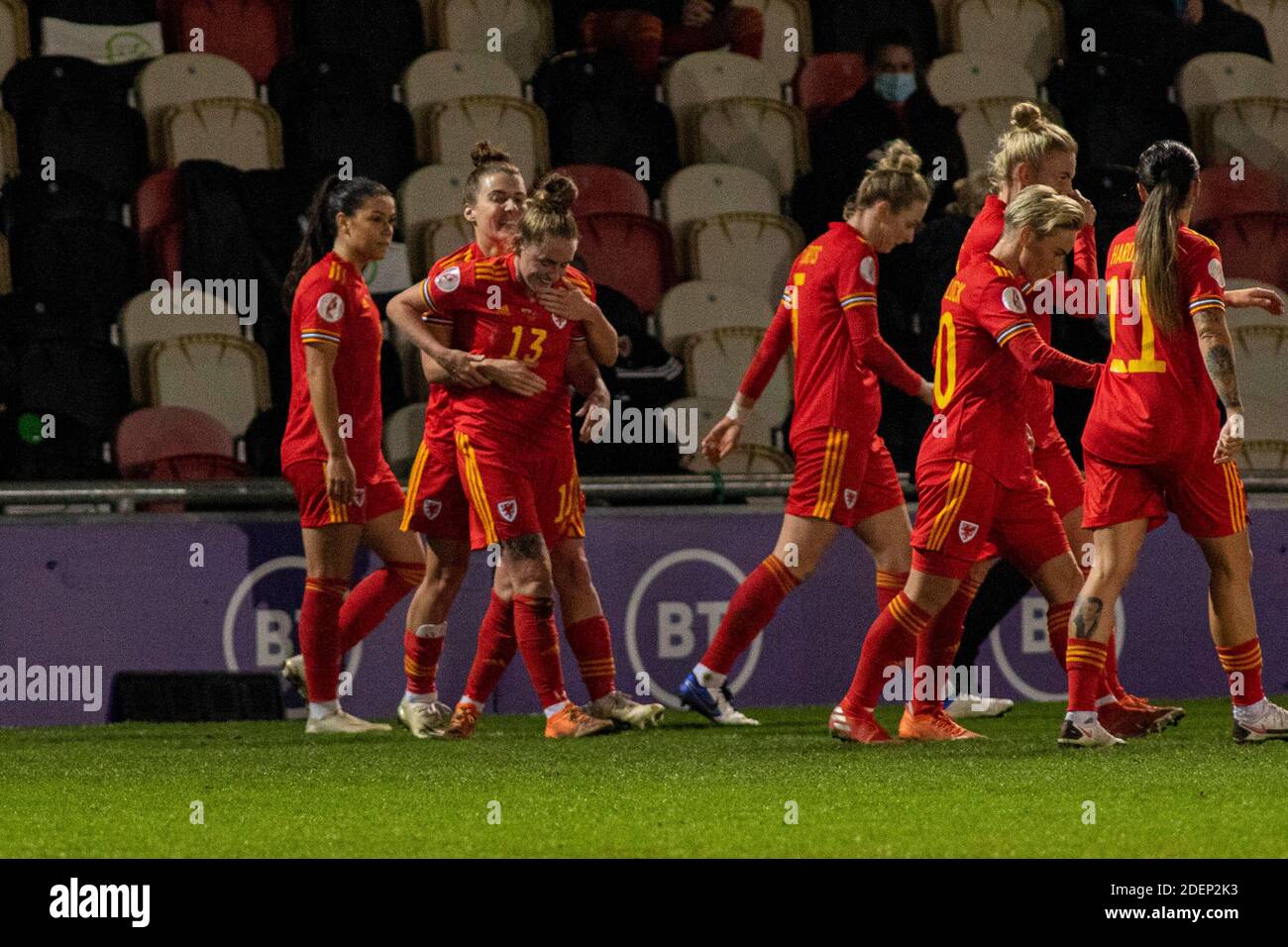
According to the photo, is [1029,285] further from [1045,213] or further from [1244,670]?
[1244,670]

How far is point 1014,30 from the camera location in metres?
12.0

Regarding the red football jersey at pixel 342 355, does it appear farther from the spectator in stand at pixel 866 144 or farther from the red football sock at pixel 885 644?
the spectator in stand at pixel 866 144

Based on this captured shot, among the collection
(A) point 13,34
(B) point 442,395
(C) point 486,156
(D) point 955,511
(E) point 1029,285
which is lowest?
(D) point 955,511

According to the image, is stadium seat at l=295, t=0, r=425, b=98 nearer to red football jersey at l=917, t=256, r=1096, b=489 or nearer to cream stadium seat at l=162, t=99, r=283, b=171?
cream stadium seat at l=162, t=99, r=283, b=171

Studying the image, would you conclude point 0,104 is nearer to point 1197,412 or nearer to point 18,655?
point 18,655

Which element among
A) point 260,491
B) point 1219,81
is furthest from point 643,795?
point 1219,81

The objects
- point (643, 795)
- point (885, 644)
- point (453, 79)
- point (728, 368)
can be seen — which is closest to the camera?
point (643, 795)

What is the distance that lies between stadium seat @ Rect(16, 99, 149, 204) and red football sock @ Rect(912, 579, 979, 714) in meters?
5.01

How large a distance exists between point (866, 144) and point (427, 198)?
223 cm

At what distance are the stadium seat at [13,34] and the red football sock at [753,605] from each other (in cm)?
547

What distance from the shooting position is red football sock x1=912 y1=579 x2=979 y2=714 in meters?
6.39

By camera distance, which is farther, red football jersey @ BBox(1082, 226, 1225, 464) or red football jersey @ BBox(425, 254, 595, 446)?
red football jersey @ BBox(425, 254, 595, 446)

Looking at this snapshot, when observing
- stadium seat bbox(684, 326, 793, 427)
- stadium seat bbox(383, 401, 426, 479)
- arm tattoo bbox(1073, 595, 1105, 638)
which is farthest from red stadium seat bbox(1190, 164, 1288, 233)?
A: arm tattoo bbox(1073, 595, 1105, 638)

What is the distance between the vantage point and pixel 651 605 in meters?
7.75
